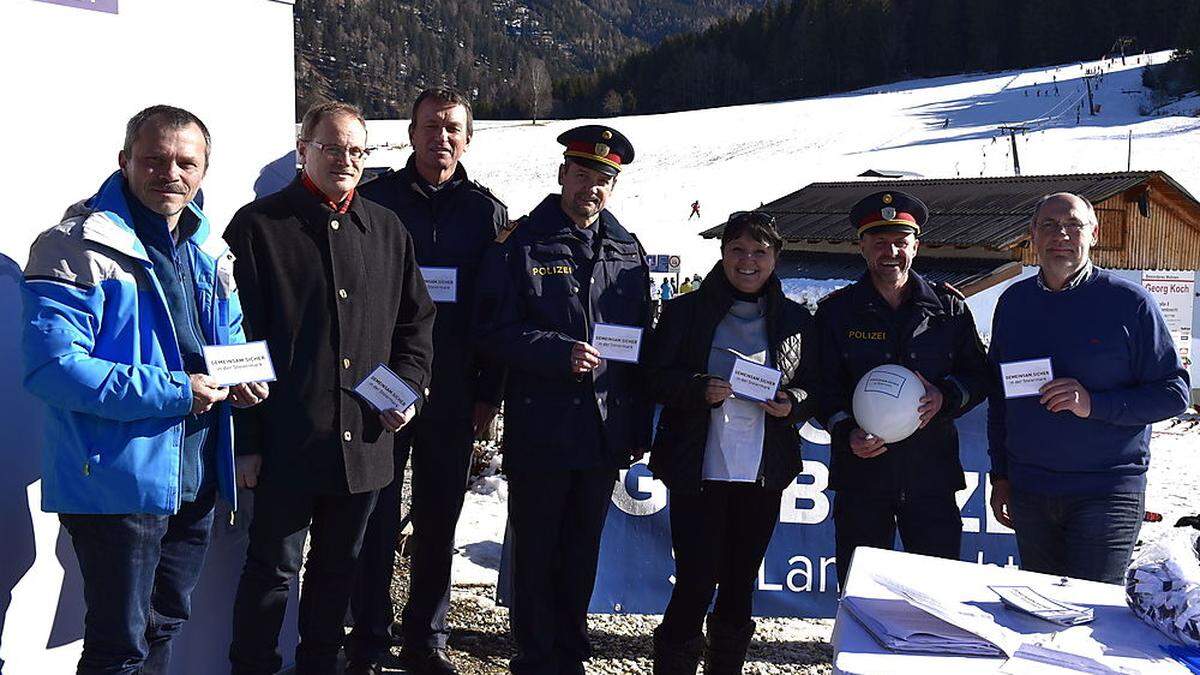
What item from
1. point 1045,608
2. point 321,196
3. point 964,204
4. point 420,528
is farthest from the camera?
point 964,204

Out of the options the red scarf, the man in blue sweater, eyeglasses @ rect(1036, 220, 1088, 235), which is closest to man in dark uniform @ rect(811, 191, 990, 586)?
Answer: the man in blue sweater

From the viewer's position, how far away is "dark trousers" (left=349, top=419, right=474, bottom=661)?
3.83m

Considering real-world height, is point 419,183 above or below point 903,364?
above

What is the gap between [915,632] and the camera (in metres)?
2.27

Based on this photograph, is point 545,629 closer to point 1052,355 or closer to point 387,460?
point 387,460

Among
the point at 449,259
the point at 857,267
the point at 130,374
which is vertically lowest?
the point at 130,374

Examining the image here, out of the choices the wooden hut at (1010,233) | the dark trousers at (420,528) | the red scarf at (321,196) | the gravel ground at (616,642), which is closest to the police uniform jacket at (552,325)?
the dark trousers at (420,528)

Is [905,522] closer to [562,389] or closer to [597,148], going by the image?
[562,389]

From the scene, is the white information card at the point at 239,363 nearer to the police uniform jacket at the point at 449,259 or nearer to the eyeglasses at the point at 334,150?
the eyeglasses at the point at 334,150

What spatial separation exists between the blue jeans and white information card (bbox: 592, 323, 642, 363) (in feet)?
4.58

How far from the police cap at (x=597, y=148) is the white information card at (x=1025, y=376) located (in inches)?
56.6

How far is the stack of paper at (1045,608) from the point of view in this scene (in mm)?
2400

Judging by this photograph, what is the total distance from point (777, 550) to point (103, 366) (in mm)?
3209

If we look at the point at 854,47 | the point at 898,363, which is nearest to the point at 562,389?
the point at 898,363
